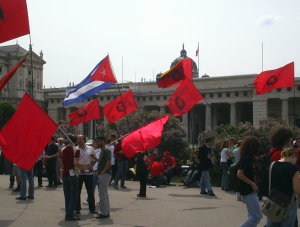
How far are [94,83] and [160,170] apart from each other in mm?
4013

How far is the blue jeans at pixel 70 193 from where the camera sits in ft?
32.4

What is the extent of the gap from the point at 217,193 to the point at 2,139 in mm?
6981

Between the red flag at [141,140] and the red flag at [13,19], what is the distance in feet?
11.4

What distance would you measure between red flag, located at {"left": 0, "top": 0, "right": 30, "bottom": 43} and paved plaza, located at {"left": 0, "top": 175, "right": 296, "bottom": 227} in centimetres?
380

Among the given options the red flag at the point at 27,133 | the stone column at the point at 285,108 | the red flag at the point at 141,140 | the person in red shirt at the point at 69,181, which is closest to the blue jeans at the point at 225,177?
the red flag at the point at 141,140

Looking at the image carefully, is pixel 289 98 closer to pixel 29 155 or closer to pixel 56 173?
pixel 56 173

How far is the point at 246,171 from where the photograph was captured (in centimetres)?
713

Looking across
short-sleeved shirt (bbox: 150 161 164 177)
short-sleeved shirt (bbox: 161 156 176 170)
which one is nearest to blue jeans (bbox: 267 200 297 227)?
short-sleeved shirt (bbox: 150 161 164 177)

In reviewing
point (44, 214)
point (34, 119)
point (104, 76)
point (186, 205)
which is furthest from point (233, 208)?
point (104, 76)

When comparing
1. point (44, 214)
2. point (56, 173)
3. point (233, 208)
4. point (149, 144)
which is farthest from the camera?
point (56, 173)

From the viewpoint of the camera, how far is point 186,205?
12.0m

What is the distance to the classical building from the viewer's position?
316ft

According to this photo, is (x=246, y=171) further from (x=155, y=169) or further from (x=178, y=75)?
(x=178, y=75)

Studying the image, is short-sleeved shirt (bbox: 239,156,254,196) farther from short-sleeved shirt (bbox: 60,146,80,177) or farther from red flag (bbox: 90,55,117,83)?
red flag (bbox: 90,55,117,83)
